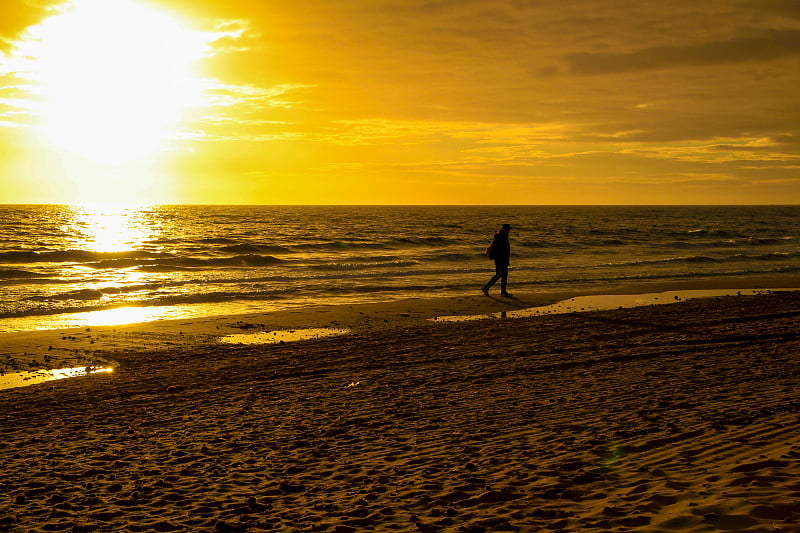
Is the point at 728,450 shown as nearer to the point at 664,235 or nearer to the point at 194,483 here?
the point at 194,483

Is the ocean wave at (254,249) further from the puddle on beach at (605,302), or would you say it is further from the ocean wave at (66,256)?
the puddle on beach at (605,302)

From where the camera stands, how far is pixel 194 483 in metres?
5.54

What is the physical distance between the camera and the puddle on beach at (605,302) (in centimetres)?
1617

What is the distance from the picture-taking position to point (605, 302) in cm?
1872

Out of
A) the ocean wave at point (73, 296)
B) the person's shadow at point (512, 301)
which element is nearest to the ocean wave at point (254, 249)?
the ocean wave at point (73, 296)

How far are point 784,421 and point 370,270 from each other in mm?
24286

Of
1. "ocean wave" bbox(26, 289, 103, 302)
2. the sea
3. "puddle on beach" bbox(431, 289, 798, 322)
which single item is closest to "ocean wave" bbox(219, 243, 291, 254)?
the sea

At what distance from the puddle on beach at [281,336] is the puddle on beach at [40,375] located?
2.84 m

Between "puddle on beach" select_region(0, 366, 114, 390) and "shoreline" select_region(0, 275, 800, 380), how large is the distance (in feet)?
0.78

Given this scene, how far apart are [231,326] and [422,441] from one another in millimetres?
9523

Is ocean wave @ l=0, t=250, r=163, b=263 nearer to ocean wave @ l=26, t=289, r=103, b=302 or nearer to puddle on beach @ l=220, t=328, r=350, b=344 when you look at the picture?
ocean wave @ l=26, t=289, r=103, b=302

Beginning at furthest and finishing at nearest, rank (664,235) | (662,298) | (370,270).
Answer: (664,235), (370,270), (662,298)

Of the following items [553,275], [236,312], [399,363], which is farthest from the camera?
[553,275]

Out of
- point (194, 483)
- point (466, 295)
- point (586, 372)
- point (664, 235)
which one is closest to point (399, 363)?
point (586, 372)
